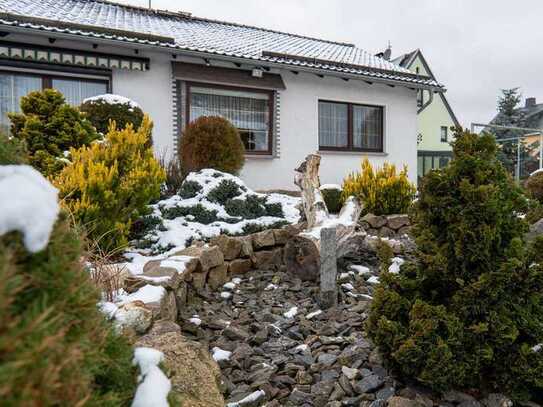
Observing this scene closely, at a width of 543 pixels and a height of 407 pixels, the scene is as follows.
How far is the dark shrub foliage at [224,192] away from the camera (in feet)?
16.1

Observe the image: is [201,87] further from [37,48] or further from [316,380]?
[316,380]

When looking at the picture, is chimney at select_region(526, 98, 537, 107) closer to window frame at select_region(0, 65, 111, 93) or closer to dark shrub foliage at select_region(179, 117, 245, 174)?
dark shrub foliage at select_region(179, 117, 245, 174)

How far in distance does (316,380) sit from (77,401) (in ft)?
6.16

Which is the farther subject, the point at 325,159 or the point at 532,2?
the point at 532,2

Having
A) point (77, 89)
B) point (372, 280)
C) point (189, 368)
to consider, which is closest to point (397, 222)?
point (372, 280)

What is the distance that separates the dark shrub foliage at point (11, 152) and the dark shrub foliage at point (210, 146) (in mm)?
5500

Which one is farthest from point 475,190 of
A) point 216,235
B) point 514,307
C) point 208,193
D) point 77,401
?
point 208,193

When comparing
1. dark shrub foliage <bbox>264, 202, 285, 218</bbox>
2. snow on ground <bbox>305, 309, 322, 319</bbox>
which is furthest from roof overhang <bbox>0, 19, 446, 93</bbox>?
snow on ground <bbox>305, 309, 322, 319</bbox>

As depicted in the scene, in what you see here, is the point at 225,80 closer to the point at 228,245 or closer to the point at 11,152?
the point at 228,245

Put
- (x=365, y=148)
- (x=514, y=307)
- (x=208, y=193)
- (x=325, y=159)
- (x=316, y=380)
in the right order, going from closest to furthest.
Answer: (x=514, y=307)
(x=316, y=380)
(x=208, y=193)
(x=325, y=159)
(x=365, y=148)

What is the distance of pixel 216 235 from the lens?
4.19 m

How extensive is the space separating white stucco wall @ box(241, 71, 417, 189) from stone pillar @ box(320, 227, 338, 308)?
197 inches

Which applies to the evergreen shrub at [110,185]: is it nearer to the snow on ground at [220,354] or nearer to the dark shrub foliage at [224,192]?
the dark shrub foliage at [224,192]

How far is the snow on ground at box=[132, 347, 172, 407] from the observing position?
0.86 metres
